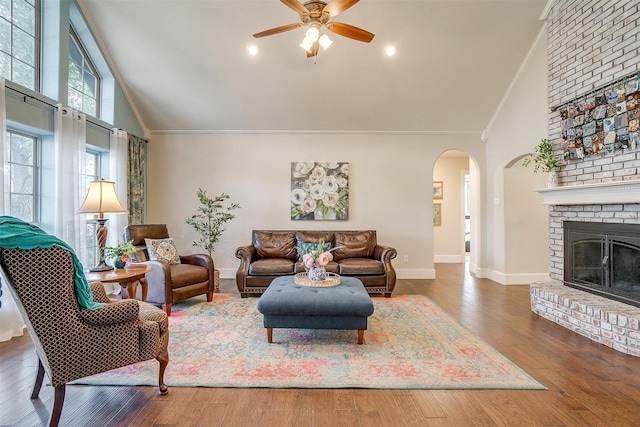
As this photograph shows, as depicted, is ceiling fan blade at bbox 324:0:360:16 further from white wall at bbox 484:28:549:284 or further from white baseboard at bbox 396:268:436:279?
white baseboard at bbox 396:268:436:279

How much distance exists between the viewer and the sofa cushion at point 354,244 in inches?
203

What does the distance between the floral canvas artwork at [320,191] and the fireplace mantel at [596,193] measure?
306cm

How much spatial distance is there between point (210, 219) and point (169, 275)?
2.21 m

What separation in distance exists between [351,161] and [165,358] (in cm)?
457

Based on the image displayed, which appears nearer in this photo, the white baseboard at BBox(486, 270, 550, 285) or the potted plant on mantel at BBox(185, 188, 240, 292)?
the white baseboard at BBox(486, 270, 550, 285)

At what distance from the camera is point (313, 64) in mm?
4793

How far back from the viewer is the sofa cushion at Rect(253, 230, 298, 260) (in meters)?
5.15

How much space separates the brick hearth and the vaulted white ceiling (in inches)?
129

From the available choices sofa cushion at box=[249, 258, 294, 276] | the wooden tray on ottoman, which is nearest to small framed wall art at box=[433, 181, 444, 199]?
sofa cushion at box=[249, 258, 294, 276]

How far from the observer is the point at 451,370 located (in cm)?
250

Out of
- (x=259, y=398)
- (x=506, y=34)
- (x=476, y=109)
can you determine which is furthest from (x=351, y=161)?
(x=259, y=398)

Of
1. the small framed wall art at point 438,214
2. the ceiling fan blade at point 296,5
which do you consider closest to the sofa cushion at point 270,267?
the ceiling fan blade at point 296,5

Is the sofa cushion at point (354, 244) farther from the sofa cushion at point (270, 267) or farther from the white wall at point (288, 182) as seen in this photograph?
the sofa cushion at point (270, 267)

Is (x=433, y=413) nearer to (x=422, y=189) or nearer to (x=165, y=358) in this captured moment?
(x=165, y=358)
